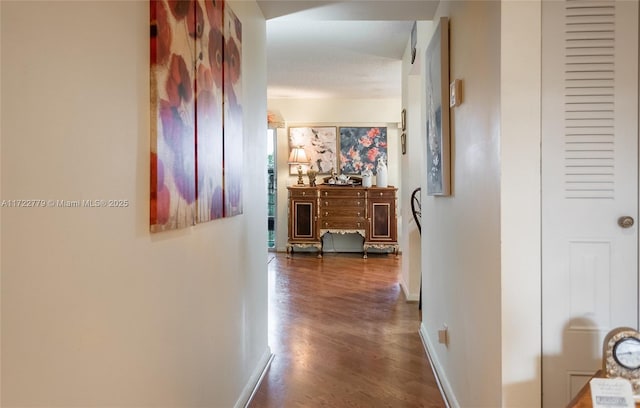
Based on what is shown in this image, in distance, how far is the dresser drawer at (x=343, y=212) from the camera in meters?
6.88

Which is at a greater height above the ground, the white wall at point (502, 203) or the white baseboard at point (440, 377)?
the white wall at point (502, 203)

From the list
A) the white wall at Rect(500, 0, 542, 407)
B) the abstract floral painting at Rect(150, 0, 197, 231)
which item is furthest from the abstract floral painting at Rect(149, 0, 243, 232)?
the white wall at Rect(500, 0, 542, 407)

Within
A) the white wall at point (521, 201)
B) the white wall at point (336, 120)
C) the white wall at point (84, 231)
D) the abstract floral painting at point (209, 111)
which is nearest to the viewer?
the white wall at point (84, 231)

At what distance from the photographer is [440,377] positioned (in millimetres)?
2453

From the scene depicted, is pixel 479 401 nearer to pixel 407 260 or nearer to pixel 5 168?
pixel 5 168

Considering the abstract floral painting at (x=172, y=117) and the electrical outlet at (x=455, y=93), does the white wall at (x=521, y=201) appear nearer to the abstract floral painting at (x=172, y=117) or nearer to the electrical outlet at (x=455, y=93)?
the electrical outlet at (x=455, y=93)

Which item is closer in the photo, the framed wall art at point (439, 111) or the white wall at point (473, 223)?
the white wall at point (473, 223)

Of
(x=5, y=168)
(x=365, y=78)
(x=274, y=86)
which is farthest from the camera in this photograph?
(x=274, y=86)

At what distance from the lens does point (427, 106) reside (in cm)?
281

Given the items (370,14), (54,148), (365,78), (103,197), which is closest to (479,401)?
(103,197)

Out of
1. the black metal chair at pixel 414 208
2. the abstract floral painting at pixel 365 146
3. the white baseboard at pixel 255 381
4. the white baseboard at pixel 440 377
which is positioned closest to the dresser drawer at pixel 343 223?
the abstract floral painting at pixel 365 146

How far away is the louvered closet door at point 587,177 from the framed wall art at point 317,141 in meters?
6.05

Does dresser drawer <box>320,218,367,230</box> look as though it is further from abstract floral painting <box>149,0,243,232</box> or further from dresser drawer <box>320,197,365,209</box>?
abstract floral painting <box>149,0,243,232</box>

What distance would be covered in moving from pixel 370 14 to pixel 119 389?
103 inches
